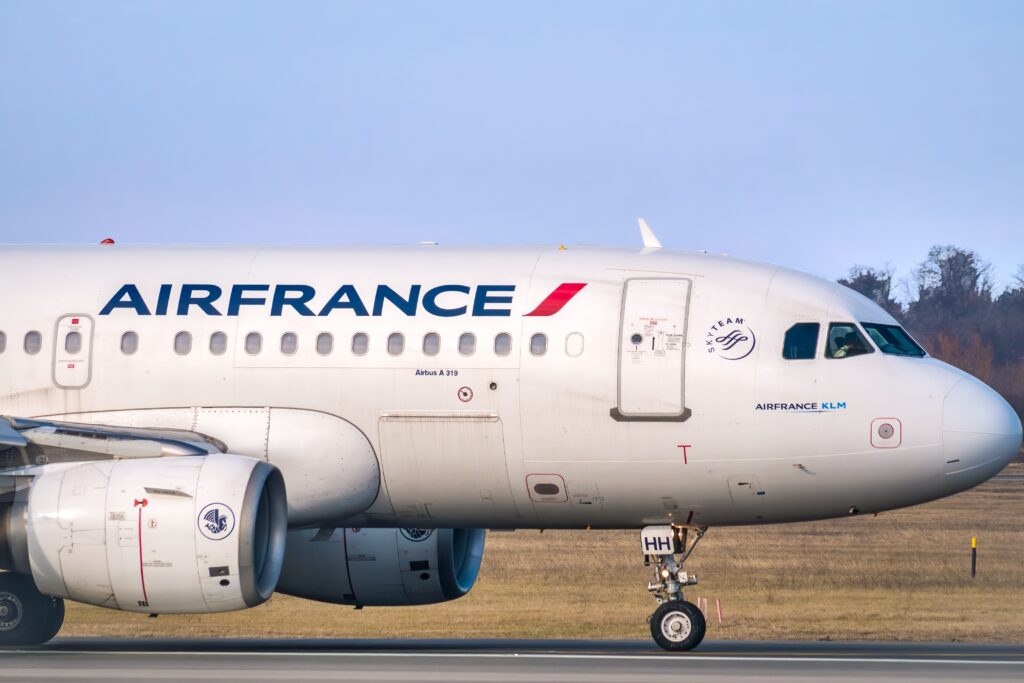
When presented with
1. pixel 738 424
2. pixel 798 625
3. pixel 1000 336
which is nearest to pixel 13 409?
pixel 738 424

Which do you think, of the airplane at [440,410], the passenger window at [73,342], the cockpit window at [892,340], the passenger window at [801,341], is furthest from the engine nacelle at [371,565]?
the cockpit window at [892,340]

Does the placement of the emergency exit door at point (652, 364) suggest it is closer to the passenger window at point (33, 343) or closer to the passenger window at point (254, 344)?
the passenger window at point (254, 344)

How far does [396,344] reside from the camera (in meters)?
19.2

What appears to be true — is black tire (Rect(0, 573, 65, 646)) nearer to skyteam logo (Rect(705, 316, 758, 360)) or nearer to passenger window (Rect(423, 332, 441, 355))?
passenger window (Rect(423, 332, 441, 355))

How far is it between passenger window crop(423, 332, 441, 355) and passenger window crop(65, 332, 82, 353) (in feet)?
13.6

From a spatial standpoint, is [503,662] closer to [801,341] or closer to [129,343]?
[801,341]

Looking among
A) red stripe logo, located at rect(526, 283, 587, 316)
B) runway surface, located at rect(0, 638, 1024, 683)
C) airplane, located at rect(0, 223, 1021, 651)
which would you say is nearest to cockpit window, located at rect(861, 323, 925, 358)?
airplane, located at rect(0, 223, 1021, 651)

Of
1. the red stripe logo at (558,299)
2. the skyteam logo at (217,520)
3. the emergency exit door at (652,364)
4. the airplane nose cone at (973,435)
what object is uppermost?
the red stripe logo at (558,299)

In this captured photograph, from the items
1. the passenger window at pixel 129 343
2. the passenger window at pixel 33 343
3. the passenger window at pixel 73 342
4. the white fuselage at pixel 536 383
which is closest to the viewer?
the white fuselage at pixel 536 383

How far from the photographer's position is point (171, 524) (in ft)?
57.3

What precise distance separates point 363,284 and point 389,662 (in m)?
4.49

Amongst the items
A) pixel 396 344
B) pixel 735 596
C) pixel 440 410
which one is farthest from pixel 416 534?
pixel 735 596

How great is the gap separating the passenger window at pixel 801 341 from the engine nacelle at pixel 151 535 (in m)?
5.96

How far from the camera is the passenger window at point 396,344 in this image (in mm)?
19203
